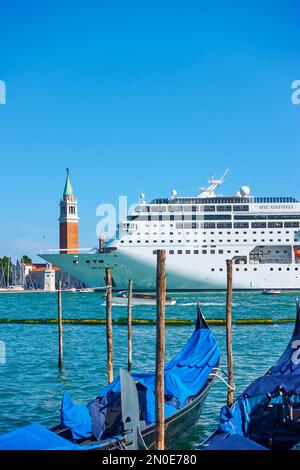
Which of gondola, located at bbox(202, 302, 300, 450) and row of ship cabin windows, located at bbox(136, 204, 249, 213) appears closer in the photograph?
Answer: gondola, located at bbox(202, 302, 300, 450)

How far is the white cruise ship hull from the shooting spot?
50.0 meters

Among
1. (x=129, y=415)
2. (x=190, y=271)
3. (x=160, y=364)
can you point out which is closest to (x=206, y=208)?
(x=190, y=271)

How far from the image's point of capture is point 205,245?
50.7 m

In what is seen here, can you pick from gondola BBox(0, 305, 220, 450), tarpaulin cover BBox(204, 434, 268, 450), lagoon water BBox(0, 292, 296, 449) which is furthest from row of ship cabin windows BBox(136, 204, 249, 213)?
tarpaulin cover BBox(204, 434, 268, 450)

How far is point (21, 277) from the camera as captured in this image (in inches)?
3984

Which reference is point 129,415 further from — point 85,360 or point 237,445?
point 85,360

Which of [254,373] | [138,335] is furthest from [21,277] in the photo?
[254,373]

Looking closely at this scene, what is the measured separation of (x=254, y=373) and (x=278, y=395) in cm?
675

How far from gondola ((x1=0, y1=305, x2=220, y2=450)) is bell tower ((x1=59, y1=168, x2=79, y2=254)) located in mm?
84441

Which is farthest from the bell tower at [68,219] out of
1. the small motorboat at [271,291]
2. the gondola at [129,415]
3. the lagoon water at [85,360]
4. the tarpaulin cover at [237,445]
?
the tarpaulin cover at [237,445]

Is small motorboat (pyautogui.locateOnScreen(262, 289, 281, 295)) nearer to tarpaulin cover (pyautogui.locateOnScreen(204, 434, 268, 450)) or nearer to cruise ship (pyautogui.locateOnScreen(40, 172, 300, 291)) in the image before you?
cruise ship (pyautogui.locateOnScreen(40, 172, 300, 291))

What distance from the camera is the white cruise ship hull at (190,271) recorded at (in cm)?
5000

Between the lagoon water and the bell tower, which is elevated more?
the bell tower
